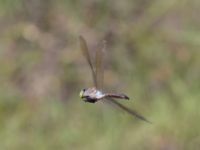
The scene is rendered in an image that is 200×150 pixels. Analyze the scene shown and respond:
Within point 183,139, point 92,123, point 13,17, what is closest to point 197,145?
point 183,139

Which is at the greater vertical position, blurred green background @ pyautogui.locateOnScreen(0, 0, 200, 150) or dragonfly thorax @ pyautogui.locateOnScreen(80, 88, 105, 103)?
dragonfly thorax @ pyautogui.locateOnScreen(80, 88, 105, 103)

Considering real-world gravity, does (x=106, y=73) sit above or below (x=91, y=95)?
below

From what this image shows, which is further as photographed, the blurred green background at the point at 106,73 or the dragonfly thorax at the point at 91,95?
the blurred green background at the point at 106,73

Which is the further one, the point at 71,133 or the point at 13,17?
the point at 13,17

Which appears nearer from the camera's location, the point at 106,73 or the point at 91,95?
the point at 91,95

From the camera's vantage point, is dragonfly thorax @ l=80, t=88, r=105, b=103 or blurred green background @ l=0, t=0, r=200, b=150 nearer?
dragonfly thorax @ l=80, t=88, r=105, b=103

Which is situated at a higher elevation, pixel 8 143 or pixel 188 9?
pixel 188 9

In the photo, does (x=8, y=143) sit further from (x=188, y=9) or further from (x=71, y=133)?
(x=188, y=9)

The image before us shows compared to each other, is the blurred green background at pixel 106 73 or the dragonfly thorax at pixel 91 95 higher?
the dragonfly thorax at pixel 91 95
